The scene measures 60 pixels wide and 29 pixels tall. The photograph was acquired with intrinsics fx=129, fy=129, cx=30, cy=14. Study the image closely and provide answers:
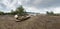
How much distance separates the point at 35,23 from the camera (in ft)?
17.1

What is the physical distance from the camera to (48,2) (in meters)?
→ 6.63

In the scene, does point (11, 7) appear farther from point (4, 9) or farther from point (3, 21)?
point (3, 21)

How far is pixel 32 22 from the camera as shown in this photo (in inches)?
206

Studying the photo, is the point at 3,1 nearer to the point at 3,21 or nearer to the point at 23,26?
the point at 3,21

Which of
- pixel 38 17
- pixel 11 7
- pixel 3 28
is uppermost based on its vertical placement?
pixel 11 7

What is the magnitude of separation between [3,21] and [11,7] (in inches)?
44.4

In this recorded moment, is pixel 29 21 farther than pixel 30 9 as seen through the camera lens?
No

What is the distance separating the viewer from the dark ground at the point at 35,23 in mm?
5040

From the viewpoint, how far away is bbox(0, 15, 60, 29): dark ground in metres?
5.04

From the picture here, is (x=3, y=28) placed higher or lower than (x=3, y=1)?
lower

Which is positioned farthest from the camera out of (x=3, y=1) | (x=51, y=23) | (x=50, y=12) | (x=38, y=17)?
(x=3, y=1)

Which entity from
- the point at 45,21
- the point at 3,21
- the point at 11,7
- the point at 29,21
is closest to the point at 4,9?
the point at 11,7

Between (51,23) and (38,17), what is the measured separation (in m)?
0.68

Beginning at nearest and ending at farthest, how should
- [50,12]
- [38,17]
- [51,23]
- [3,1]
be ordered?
[51,23] < [38,17] < [50,12] < [3,1]
